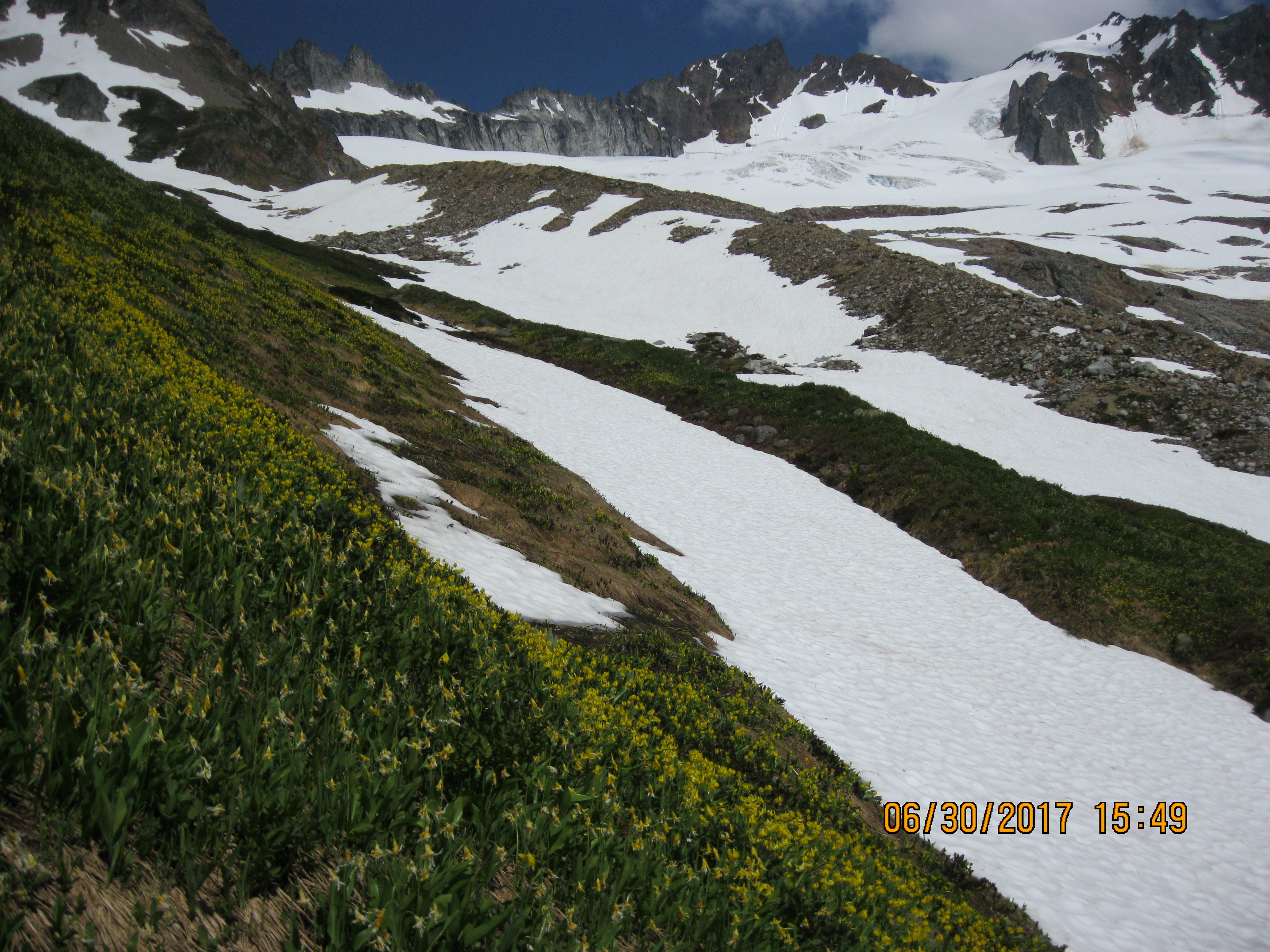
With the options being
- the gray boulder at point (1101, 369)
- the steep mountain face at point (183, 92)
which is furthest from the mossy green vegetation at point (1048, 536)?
the steep mountain face at point (183, 92)

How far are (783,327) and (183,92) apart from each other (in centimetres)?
12776

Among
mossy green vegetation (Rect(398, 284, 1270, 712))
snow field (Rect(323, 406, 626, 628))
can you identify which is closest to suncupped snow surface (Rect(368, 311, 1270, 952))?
mossy green vegetation (Rect(398, 284, 1270, 712))

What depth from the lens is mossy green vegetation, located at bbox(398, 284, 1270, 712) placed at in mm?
14648

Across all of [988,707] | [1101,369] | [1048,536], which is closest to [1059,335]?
[1101,369]

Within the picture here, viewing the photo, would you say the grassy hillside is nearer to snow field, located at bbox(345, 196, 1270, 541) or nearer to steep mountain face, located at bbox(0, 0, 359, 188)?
snow field, located at bbox(345, 196, 1270, 541)

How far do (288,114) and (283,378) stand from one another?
14301cm

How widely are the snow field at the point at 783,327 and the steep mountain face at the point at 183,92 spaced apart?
64.7 metres

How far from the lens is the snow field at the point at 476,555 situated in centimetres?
769

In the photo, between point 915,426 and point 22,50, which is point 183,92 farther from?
point 915,426

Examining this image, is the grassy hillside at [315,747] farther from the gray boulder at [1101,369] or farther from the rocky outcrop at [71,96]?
the rocky outcrop at [71,96]

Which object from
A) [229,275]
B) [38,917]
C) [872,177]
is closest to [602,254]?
[229,275]

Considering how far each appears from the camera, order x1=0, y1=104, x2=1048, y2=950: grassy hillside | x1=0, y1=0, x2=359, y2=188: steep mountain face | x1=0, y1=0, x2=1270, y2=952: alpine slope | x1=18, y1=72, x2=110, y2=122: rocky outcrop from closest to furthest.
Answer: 1. x1=0, y1=104, x2=1048, y2=950: grassy hillside
2. x1=0, y1=0, x2=1270, y2=952: alpine slope
3. x1=0, y1=0, x2=359, y2=188: steep mountain face
4. x1=18, y1=72, x2=110, y2=122: rocky outcrop
